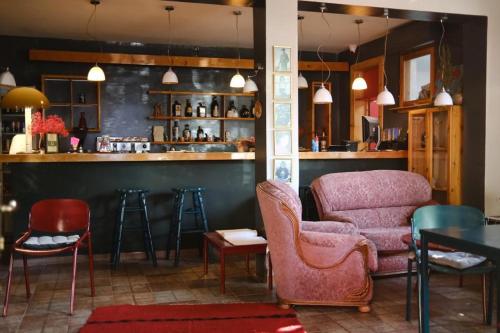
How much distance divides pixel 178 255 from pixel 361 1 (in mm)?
3312

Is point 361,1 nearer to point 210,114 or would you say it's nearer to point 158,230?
point 158,230

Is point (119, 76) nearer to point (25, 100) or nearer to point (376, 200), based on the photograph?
point (25, 100)

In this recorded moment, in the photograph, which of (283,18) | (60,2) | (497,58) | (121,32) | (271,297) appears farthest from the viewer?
(121,32)

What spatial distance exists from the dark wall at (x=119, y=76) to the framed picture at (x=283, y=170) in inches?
169

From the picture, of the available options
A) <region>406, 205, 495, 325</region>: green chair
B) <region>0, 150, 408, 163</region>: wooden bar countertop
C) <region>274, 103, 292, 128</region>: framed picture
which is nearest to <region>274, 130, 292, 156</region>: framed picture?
<region>274, 103, 292, 128</region>: framed picture

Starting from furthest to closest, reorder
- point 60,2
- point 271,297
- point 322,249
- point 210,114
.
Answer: point 210,114 → point 60,2 → point 271,297 → point 322,249

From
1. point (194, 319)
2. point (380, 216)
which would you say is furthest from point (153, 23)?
point (194, 319)

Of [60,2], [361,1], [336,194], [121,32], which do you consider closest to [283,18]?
[361,1]

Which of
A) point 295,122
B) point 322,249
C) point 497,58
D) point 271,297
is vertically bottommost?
point 271,297

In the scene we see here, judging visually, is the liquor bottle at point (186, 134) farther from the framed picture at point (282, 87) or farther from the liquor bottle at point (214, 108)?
the framed picture at point (282, 87)

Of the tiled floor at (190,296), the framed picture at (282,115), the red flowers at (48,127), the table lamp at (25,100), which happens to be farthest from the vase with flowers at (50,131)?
the framed picture at (282,115)

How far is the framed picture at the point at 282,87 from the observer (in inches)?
198

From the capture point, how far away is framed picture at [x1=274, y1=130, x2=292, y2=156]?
5.02 meters

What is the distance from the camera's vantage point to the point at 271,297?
4.35 metres
